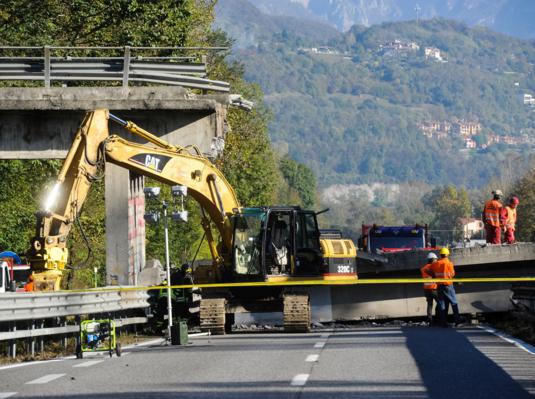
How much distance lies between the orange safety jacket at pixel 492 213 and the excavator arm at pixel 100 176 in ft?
28.5

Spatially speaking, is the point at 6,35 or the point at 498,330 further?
the point at 6,35

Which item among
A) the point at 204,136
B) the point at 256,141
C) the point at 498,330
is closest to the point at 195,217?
the point at 256,141

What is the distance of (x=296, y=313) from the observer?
86.8 feet

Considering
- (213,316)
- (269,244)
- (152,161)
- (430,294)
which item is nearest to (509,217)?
(430,294)

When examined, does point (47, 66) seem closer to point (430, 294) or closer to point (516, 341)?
point (430, 294)

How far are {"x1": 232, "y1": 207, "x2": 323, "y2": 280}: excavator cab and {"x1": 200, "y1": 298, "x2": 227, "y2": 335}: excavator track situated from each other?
104 cm

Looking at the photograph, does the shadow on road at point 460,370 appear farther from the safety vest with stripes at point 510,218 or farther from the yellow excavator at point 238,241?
the safety vest with stripes at point 510,218

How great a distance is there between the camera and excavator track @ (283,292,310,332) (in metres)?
26.4

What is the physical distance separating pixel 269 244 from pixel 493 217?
917cm

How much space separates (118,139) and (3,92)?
4225 mm

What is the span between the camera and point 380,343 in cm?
2120

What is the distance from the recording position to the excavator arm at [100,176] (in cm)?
2245

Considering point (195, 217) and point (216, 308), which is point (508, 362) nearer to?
point (216, 308)

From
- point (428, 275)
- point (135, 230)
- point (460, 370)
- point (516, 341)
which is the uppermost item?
point (135, 230)
